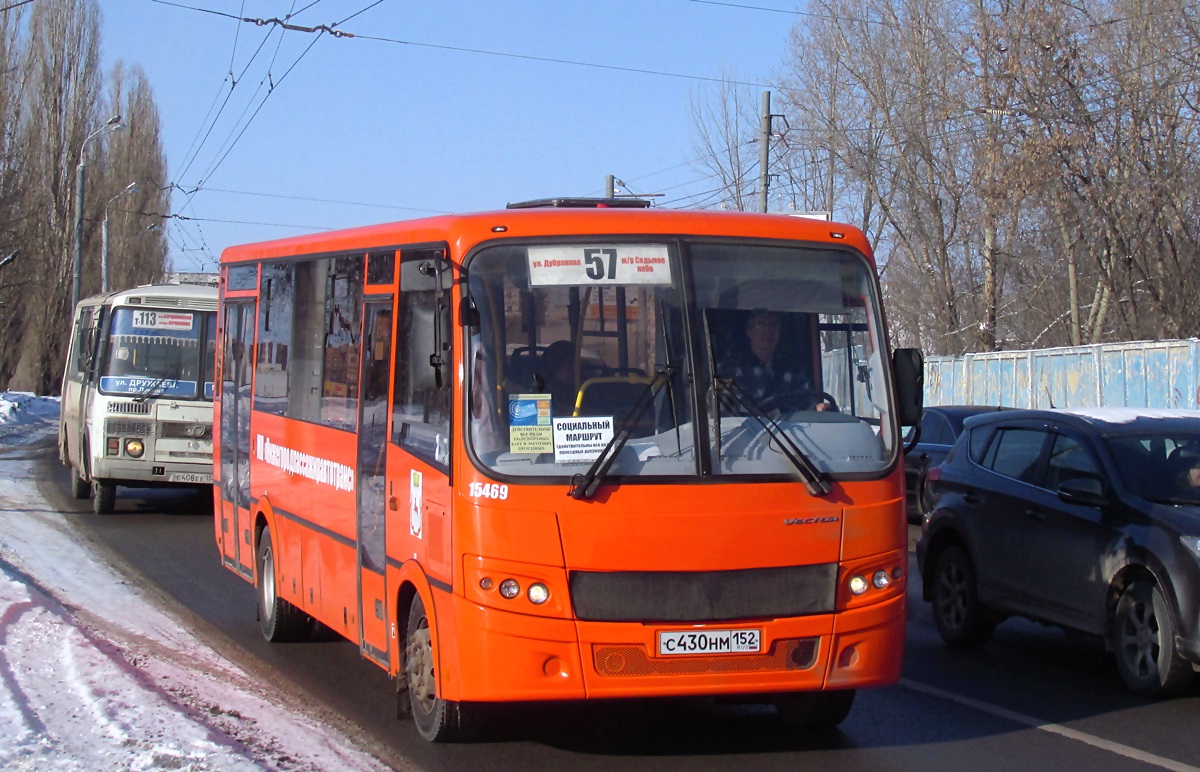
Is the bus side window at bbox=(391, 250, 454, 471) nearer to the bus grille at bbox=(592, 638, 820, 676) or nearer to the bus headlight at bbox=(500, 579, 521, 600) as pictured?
the bus headlight at bbox=(500, 579, 521, 600)

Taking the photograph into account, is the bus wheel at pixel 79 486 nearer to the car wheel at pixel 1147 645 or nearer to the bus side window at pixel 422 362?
the bus side window at pixel 422 362

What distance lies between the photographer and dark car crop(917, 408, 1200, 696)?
7.99 meters

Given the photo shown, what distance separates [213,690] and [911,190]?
32014 mm

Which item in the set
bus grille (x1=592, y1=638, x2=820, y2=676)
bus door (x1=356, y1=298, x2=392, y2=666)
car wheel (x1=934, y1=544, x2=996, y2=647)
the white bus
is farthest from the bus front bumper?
the white bus

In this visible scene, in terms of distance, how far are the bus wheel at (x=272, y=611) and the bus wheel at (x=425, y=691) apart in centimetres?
274

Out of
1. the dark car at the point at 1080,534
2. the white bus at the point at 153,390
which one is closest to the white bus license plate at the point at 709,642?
the dark car at the point at 1080,534

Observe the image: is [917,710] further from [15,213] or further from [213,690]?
[15,213]

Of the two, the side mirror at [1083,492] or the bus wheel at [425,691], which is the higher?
the side mirror at [1083,492]

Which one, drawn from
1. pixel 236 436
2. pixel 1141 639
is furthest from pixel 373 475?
pixel 1141 639

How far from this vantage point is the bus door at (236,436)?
411 inches

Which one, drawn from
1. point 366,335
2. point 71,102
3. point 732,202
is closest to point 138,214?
point 71,102

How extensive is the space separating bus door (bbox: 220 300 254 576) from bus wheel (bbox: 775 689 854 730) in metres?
4.63

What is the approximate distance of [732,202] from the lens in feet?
142

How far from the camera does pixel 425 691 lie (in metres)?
6.66
